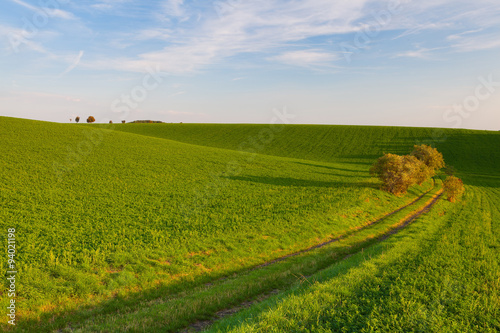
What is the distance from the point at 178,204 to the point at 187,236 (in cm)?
Result: 768

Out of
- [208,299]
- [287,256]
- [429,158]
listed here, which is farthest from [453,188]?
[208,299]

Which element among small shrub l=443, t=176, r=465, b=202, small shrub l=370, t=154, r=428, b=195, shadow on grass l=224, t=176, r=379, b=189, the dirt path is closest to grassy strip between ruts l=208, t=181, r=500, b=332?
the dirt path

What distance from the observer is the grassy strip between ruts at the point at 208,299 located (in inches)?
427

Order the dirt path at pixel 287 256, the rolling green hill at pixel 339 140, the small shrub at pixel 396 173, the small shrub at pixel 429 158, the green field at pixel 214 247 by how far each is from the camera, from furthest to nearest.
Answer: the rolling green hill at pixel 339 140 < the small shrub at pixel 429 158 < the small shrub at pixel 396 173 < the dirt path at pixel 287 256 < the green field at pixel 214 247

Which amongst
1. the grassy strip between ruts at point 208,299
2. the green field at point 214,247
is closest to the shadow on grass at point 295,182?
the green field at point 214,247

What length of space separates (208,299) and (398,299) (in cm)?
803

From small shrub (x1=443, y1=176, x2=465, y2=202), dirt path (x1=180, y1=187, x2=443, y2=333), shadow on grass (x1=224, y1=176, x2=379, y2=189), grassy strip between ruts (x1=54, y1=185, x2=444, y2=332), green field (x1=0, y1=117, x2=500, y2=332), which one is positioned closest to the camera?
green field (x1=0, y1=117, x2=500, y2=332)

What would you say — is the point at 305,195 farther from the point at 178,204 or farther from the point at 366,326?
the point at 366,326

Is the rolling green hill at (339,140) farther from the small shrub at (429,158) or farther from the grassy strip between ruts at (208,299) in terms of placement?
the grassy strip between ruts at (208,299)

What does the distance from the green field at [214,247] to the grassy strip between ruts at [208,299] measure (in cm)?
7

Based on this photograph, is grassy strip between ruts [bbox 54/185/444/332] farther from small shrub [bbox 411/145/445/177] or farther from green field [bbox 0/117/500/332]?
small shrub [bbox 411/145/445/177]

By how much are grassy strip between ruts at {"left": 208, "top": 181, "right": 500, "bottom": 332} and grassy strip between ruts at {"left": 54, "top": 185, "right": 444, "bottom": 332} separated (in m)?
1.98

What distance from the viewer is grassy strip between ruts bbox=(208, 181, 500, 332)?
8789 millimetres

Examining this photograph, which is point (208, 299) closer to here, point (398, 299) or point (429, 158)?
point (398, 299)
